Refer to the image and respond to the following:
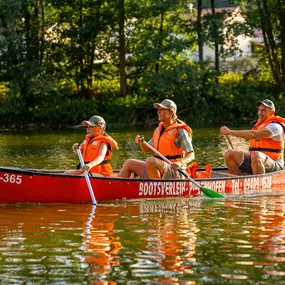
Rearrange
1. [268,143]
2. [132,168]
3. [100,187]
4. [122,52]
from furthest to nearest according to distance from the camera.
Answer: [122,52], [268,143], [132,168], [100,187]

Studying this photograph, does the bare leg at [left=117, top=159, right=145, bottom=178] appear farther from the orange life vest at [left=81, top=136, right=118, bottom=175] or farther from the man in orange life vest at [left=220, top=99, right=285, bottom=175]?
the man in orange life vest at [left=220, top=99, right=285, bottom=175]

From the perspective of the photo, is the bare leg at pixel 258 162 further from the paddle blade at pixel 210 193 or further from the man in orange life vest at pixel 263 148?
the paddle blade at pixel 210 193

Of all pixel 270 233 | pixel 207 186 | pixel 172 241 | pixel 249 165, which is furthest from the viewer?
pixel 249 165

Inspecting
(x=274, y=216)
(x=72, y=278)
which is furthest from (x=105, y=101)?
(x=72, y=278)

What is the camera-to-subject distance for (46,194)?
10664mm

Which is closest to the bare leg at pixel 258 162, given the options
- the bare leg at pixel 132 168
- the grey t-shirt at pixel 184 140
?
the grey t-shirt at pixel 184 140

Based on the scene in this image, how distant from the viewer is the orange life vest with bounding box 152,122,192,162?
1120cm

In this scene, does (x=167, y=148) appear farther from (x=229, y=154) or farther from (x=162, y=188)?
(x=229, y=154)

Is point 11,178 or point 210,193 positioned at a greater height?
point 11,178

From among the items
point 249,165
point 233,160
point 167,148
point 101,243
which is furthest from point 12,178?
point 249,165

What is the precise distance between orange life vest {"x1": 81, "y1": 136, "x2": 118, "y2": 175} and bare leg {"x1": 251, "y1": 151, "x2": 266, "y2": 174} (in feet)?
6.90

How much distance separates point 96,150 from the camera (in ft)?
36.2

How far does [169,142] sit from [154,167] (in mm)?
376

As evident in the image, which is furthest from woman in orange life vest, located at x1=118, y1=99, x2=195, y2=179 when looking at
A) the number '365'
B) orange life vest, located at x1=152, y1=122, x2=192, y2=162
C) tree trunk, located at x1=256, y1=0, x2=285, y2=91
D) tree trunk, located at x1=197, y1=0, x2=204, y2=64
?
tree trunk, located at x1=256, y1=0, x2=285, y2=91
